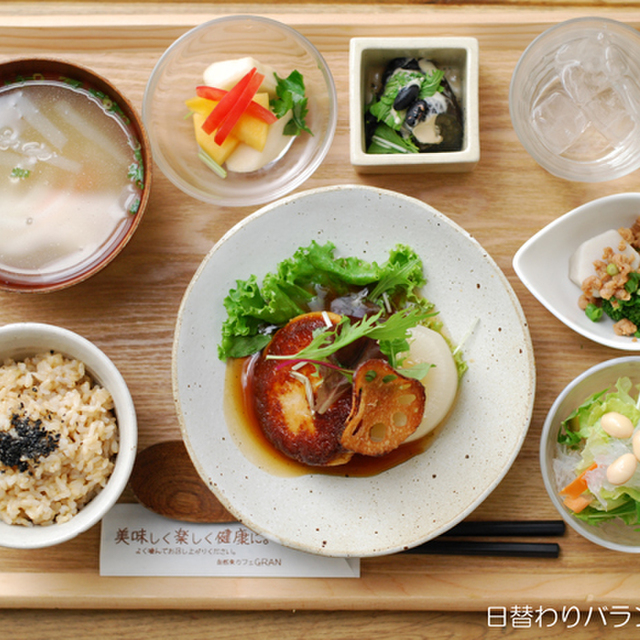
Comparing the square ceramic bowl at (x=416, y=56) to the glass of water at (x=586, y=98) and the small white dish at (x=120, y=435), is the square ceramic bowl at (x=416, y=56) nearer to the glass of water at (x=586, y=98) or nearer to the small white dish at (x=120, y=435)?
the glass of water at (x=586, y=98)

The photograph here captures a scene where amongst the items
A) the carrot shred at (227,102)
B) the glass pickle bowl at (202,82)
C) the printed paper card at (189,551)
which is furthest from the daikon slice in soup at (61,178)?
the printed paper card at (189,551)

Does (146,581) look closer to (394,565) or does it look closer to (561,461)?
(394,565)

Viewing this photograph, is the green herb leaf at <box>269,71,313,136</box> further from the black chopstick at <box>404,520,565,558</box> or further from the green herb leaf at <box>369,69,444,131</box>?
the black chopstick at <box>404,520,565,558</box>

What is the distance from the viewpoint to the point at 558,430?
2.04 m

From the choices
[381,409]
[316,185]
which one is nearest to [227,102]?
[316,185]

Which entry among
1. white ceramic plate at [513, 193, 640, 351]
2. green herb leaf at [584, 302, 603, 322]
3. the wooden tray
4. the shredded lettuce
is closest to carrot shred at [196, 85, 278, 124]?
the wooden tray

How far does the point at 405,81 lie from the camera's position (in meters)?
1.97

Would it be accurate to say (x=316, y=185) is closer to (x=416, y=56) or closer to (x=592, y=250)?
(x=416, y=56)

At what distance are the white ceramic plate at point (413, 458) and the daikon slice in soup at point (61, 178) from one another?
39cm

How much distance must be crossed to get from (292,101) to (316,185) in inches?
11.3

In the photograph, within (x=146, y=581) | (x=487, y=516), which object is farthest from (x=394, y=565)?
(x=146, y=581)

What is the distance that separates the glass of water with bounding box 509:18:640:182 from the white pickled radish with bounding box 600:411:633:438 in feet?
2.63

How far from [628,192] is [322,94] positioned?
1.10m

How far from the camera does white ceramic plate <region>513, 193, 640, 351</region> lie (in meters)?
2.00
